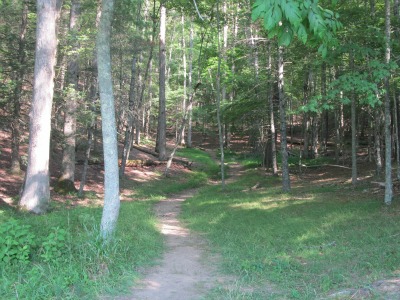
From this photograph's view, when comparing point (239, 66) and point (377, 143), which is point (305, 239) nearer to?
point (377, 143)

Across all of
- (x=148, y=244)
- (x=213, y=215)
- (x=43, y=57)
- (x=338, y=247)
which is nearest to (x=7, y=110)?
(x=43, y=57)

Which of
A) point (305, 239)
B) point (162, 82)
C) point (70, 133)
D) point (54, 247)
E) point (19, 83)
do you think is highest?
point (162, 82)

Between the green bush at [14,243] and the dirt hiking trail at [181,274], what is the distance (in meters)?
2.04

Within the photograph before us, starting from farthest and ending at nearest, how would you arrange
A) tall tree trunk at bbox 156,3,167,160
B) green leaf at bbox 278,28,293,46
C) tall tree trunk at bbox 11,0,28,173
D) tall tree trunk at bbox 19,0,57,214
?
tall tree trunk at bbox 156,3,167,160, tall tree trunk at bbox 11,0,28,173, tall tree trunk at bbox 19,0,57,214, green leaf at bbox 278,28,293,46

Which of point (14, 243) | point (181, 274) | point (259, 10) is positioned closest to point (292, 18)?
point (259, 10)

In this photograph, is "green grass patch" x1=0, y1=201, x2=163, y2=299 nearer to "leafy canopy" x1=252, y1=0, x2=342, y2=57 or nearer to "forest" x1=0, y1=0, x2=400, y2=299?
"forest" x1=0, y1=0, x2=400, y2=299

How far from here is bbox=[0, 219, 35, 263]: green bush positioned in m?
6.25

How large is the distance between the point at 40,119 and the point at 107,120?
5807mm

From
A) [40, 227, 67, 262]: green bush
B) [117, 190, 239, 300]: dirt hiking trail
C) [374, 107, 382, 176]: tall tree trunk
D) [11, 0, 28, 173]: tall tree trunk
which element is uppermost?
[11, 0, 28, 173]: tall tree trunk

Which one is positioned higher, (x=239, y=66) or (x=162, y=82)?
(x=162, y=82)

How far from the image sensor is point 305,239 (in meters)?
8.43

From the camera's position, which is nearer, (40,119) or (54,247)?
(54,247)

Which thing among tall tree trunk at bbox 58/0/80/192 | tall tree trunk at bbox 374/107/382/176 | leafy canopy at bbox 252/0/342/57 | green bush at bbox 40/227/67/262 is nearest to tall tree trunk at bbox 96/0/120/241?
green bush at bbox 40/227/67/262

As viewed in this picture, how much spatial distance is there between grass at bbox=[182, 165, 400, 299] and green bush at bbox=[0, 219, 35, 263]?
3474 millimetres
